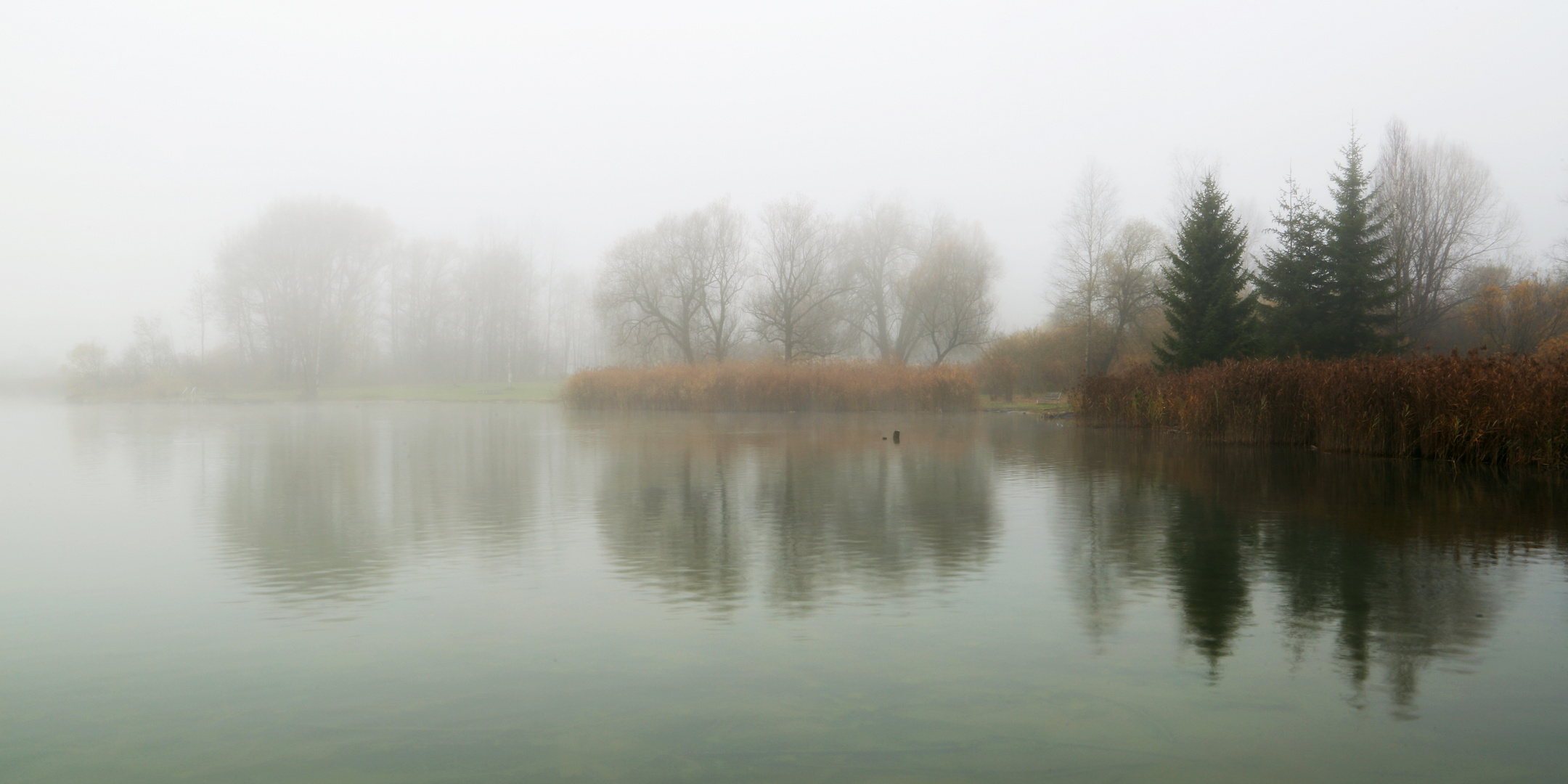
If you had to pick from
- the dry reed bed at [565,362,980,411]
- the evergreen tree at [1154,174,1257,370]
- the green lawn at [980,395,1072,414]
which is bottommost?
the green lawn at [980,395,1072,414]

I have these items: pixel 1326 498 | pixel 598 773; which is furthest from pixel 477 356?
pixel 598 773

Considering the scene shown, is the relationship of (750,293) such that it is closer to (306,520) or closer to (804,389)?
(804,389)

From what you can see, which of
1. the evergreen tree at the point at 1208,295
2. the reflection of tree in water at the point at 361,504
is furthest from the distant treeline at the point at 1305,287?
the reflection of tree in water at the point at 361,504

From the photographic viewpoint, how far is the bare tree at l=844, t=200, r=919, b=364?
54812mm

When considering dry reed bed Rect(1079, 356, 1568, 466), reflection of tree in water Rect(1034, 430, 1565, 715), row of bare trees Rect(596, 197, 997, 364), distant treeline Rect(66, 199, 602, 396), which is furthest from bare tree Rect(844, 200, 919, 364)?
reflection of tree in water Rect(1034, 430, 1565, 715)

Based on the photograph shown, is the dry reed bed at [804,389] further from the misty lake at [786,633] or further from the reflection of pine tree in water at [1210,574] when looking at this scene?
the reflection of pine tree in water at [1210,574]

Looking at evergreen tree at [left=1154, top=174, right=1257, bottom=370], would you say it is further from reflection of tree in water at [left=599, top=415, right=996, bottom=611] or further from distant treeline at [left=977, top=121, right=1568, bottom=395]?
reflection of tree in water at [left=599, top=415, right=996, bottom=611]

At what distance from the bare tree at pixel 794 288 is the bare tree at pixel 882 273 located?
6.10 m

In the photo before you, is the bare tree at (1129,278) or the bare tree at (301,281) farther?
the bare tree at (301,281)

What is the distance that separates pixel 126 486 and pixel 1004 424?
68.7ft

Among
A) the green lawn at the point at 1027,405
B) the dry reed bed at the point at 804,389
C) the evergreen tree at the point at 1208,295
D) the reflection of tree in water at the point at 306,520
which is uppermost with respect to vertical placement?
the evergreen tree at the point at 1208,295

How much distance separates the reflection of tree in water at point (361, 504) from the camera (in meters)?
7.53

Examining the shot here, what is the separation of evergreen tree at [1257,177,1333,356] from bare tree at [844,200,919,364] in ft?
77.1

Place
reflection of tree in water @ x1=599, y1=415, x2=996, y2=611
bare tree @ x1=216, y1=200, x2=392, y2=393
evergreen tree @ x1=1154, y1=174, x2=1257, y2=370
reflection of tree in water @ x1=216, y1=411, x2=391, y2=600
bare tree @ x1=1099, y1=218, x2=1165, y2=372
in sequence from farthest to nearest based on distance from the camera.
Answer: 1. bare tree @ x1=216, y1=200, x2=392, y2=393
2. bare tree @ x1=1099, y1=218, x2=1165, y2=372
3. evergreen tree @ x1=1154, y1=174, x2=1257, y2=370
4. reflection of tree in water @ x1=216, y1=411, x2=391, y2=600
5. reflection of tree in water @ x1=599, y1=415, x2=996, y2=611
